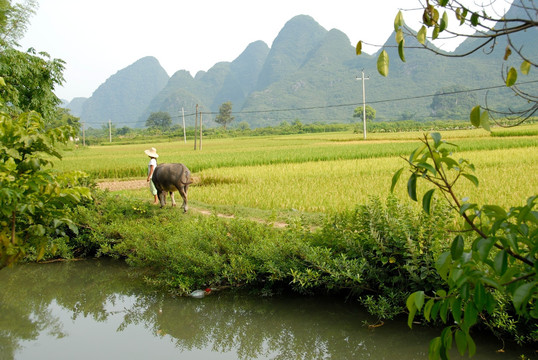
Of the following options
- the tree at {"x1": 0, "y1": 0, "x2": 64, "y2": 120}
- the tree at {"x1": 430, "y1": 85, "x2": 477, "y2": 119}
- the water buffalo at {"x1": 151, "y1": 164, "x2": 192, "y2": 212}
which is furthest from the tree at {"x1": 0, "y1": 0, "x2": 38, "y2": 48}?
the tree at {"x1": 430, "y1": 85, "x2": 477, "y2": 119}

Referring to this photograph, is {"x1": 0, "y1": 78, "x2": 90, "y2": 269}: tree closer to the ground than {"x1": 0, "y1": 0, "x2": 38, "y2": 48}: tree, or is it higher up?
closer to the ground

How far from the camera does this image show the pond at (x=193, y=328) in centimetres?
427

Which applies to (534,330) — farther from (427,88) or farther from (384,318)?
(427,88)

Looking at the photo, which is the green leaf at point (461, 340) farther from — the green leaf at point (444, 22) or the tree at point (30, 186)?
the tree at point (30, 186)

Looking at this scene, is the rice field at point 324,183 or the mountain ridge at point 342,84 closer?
the rice field at point 324,183

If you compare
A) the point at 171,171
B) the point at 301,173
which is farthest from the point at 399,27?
the point at 301,173

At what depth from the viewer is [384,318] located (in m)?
4.61

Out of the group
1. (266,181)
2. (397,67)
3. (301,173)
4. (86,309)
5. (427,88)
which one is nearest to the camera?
(86,309)

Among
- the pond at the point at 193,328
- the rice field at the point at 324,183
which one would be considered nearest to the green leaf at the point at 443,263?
the pond at the point at 193,328

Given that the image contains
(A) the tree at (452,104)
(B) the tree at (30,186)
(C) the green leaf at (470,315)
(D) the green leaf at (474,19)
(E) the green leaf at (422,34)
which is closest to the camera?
(C) the green leaf at (470,315)

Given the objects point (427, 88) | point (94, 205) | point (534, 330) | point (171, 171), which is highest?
point (427, 88)

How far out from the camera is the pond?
4270 mm

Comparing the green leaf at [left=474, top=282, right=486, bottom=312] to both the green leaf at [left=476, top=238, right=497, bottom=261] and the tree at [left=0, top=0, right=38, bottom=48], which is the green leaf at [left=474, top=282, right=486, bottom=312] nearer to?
the green leaf at [left=476, top=238, right=497, bottom=261]

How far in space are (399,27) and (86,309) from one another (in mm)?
5351
